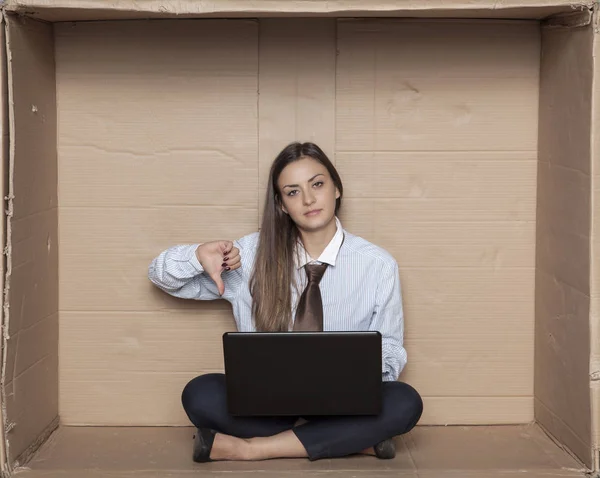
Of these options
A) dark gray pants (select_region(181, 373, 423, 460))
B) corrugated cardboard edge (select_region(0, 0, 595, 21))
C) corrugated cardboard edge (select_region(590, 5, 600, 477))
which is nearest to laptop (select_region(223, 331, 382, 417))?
dark gray pants (select_region(181, 373, 423, 460))

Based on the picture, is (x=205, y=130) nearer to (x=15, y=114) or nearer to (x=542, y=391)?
(x=15, y=114)

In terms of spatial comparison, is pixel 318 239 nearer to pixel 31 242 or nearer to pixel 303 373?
pixel 303 373

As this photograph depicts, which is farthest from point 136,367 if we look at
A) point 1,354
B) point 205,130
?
point 205,130

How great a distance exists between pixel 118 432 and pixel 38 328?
35 centimetres

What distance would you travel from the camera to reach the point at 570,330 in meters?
2.11

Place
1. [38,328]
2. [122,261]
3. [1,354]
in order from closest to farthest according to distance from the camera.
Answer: [1,354] < [38,328] < [122,261]

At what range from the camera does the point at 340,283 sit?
2.29m

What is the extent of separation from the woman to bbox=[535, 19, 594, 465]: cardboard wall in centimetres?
36

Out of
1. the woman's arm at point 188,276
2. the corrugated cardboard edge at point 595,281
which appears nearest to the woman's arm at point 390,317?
the woman's arm at point 188,276

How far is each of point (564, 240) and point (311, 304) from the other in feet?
2.02

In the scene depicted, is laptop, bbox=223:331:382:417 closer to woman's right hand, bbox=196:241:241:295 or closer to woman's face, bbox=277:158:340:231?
woman's right hand, bbox=196:241:241:295

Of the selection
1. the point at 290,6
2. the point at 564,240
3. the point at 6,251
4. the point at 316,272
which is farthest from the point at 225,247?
the point at 564,240

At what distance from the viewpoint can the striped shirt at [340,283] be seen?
226 centimetres

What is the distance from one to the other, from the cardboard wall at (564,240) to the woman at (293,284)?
0.36m
